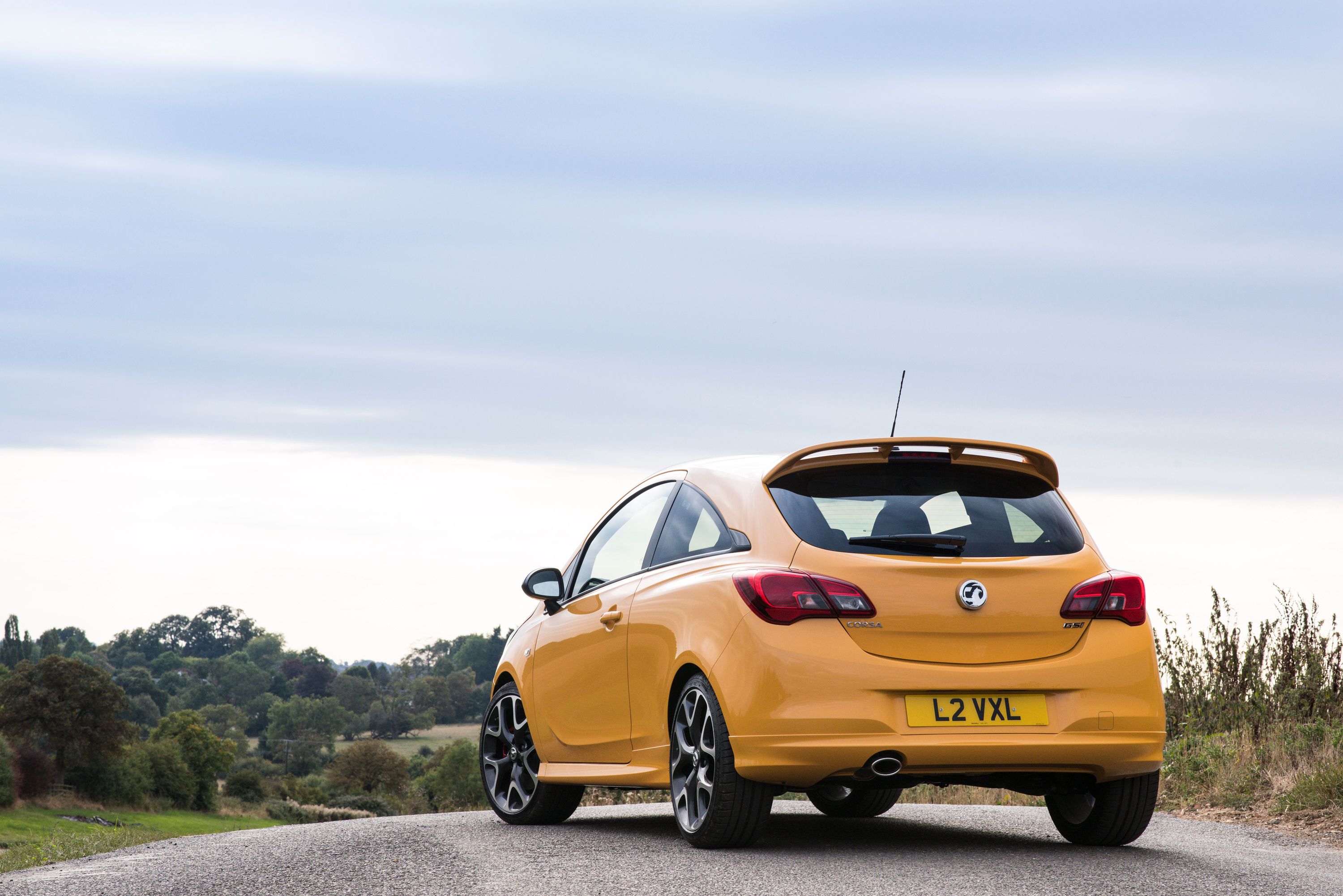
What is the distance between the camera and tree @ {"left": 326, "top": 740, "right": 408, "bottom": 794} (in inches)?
4104

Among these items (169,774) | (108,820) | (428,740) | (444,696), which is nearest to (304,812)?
(169,774)

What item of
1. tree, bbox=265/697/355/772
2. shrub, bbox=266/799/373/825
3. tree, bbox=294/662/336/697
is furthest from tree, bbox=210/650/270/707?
shrub, bbox=266/799/373/825

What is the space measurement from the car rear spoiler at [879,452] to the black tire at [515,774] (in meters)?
2.53

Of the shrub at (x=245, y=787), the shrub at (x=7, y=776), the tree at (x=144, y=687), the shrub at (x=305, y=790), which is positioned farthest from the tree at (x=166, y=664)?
the shrub at (x=7, y=776)

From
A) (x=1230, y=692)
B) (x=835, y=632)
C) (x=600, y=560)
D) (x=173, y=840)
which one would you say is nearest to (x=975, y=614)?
(x=835, y=632)

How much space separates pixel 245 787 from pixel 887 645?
101242mm

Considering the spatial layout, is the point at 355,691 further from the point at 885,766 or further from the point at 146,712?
the point at 885,766

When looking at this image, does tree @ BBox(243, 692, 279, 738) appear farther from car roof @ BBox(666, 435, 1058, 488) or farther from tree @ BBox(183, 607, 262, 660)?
car roof @ BBox(666, 435, 1058, 488)

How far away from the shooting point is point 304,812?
87812 mm

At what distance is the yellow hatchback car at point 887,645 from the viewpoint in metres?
6.03

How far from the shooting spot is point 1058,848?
6902 millimetres

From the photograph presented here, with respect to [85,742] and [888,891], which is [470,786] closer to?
[85,742]

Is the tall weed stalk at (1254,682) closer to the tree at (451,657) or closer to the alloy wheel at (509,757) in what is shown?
the alloy wheel at (509,757)

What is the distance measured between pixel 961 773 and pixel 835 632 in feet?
2.72
